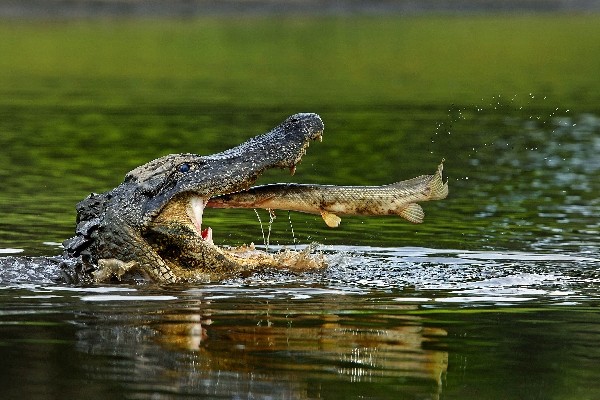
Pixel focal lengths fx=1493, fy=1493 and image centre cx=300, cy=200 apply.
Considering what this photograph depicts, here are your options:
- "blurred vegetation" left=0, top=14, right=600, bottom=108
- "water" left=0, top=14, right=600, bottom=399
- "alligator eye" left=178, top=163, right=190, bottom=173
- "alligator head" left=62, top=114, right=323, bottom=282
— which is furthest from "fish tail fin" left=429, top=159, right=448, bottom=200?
"blurred vegetation" left=0, top=14, right=600, bottom=108

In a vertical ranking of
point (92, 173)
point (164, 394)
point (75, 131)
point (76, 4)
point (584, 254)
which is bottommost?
point (164, 394)

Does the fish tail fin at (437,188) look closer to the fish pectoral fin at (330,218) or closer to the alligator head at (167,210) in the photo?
the fish pectoral fin at (330,218)

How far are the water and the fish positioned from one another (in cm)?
58

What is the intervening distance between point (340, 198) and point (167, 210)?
4.70 feet

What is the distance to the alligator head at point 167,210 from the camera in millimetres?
11398

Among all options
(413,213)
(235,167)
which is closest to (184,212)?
(235,167)

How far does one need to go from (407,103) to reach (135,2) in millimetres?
41166

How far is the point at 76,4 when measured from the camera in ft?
216

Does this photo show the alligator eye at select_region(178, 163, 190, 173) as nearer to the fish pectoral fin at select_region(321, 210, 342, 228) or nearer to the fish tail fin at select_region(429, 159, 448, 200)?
the fish pectoral fin at select_region(321, 210, 342, 228)

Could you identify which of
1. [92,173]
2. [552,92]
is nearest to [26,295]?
[92,173]

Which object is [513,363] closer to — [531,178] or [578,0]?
[531,178]

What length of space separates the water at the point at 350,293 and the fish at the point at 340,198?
0.58 m

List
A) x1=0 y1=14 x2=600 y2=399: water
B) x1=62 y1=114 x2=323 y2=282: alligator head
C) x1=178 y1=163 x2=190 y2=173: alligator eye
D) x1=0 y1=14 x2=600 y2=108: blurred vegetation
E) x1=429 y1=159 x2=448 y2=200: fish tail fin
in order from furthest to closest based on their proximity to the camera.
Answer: x1=0 y1=14 x2=600 y2=108: blurred vegetation < x1=429 y1=159 x2=448 y2=200: fish tail fin < x1=178 y1=163 x2=190 y2=173: alligator eye < x1=62 y1=114 x2=323 y2=282: alligator head < x1=0 y1=14 x2=600 y2=399: water

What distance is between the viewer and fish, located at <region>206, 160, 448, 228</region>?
11883mm
